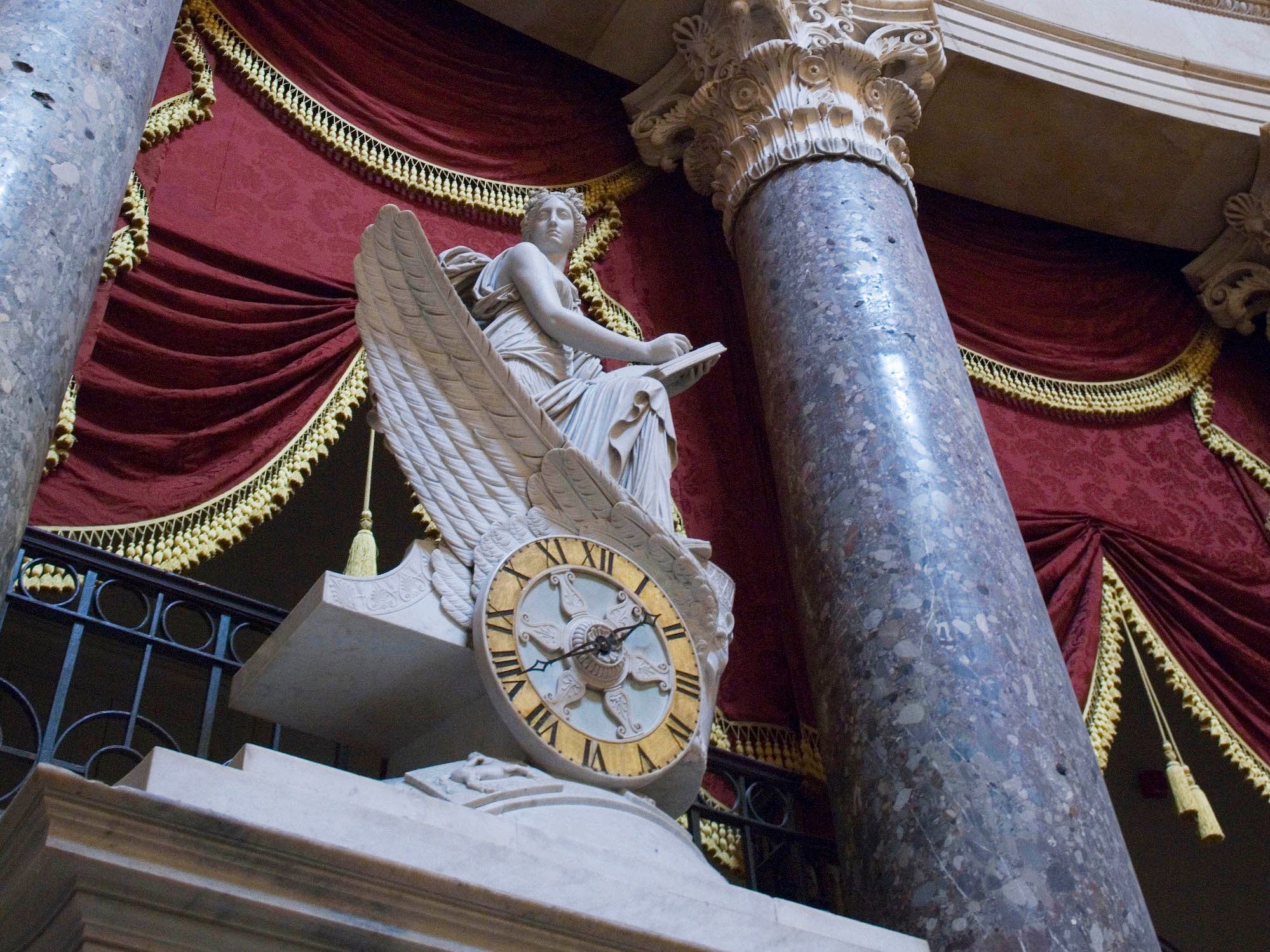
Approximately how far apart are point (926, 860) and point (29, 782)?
1.86m

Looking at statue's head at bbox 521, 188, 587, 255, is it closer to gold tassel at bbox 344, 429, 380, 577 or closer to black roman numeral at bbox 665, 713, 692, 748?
gold tassel at bbox 344, 429, 380, 577

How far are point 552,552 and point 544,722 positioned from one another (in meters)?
0.38

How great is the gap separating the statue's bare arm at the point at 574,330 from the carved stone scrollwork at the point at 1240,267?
3.66 metres

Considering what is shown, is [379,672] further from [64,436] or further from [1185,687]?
[1185,687]

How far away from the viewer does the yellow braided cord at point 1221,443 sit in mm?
5902

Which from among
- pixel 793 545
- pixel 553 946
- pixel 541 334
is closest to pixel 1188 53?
pixel 793 545

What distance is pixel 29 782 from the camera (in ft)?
5.69

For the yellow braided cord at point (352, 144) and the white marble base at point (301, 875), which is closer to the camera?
the white marble base at point (301, 875)

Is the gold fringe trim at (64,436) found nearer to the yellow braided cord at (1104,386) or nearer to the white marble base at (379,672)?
the white marble base at (379,672)

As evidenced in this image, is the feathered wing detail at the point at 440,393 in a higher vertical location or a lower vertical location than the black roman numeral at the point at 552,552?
higher

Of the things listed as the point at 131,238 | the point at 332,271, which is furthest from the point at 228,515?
the point at 332,271

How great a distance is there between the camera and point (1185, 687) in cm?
502

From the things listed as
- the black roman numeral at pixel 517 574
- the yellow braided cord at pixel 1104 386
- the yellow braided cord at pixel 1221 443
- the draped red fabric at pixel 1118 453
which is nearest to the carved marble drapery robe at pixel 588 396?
the black roman numeral at pixel 517 574

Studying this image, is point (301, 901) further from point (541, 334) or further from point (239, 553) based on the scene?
point (239, 553)
